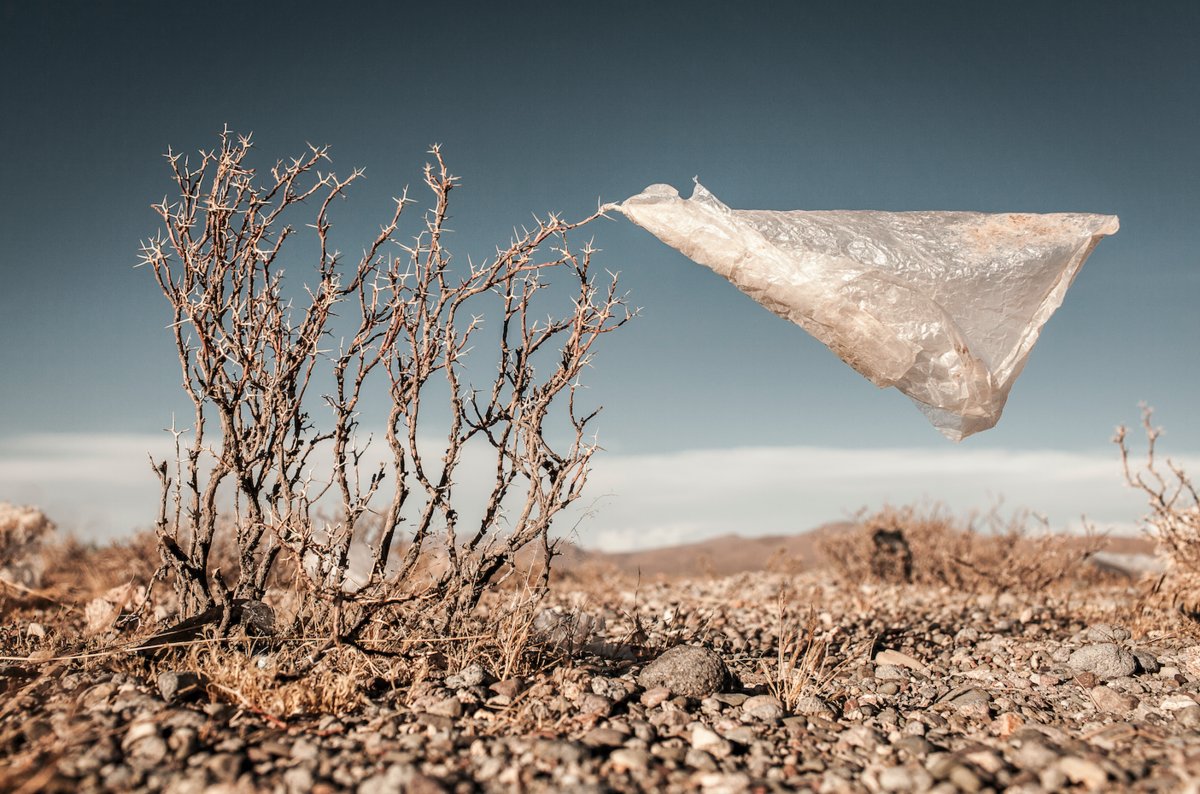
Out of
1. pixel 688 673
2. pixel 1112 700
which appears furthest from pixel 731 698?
pixel 1112 700

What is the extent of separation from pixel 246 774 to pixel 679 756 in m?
1.28

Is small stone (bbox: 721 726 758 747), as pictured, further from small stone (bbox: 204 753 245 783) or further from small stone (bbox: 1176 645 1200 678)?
small stone (bbox: 1176 645 1200 678)

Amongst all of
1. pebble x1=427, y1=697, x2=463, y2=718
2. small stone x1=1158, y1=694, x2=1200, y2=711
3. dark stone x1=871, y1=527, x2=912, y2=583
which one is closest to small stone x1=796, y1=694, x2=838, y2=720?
pebble x1=427, y1=697, x2=463, y2=718


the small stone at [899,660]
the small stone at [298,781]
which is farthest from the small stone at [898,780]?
the small stone at [899,660]

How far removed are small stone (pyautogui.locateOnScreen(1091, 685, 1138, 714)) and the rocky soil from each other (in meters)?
0.01

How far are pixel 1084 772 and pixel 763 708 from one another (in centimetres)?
107

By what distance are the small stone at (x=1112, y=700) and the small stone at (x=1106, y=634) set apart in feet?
4.95

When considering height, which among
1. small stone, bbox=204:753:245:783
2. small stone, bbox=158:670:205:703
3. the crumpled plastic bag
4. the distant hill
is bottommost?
the distant hill

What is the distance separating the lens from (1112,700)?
11.0 ft

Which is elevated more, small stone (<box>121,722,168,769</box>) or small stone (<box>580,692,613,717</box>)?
small stone (<box>121,722,168,769</box>)

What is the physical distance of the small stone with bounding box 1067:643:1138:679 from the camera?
3.85 meters

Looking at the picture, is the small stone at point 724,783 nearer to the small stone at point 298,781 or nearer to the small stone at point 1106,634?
the small stone at point 298,781

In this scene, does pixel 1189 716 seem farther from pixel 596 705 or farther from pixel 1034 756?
pixel 596 705

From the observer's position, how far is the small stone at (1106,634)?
15.8 ft
